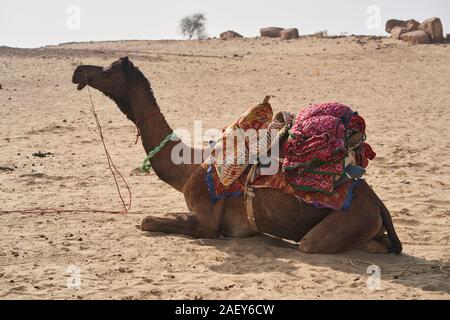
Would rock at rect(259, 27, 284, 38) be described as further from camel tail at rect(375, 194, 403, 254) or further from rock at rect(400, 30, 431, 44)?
camel tail at rect(375, 194, 403, 254)

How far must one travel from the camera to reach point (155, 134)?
7.34 meters

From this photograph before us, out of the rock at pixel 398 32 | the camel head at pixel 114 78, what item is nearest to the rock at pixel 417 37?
the rock at pixel 398 32

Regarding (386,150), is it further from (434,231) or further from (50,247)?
(50,247)

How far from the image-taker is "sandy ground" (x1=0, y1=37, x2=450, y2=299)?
222 inches

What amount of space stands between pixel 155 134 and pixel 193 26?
2196 inches

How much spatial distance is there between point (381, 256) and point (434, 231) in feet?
3.74

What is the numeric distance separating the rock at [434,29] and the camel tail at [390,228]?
23682mm

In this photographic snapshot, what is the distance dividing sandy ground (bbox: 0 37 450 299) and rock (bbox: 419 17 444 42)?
4.65 metres

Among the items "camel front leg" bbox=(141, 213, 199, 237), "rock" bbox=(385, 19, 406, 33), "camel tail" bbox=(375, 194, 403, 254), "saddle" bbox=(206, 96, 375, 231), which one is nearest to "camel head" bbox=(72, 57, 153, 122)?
"saddle" bbox=(206, 96, 375, 231)

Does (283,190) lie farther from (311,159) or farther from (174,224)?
(174,224)

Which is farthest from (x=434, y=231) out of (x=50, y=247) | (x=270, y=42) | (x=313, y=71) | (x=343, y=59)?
(x=270, y=42)

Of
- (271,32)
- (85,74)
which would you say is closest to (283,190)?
(85,74)

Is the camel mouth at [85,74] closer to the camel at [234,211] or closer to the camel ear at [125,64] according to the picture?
the camel at [234,211]

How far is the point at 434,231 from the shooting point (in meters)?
7.35
